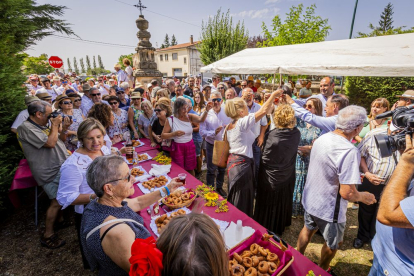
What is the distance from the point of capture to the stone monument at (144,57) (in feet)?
37.7

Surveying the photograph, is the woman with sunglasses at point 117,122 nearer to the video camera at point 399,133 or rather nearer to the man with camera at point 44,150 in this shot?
the man with camera at point 44,150

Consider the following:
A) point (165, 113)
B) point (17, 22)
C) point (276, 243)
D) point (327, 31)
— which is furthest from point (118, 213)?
point (327, 31)

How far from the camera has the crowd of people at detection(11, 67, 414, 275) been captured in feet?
3.77

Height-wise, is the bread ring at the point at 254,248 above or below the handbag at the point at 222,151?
below

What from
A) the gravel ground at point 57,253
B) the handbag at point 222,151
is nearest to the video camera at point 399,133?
the handbag at point 222,151

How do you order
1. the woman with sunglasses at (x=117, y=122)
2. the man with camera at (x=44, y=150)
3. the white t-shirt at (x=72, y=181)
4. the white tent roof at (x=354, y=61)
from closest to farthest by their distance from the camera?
1. the white t-shirt at (x=72, y=181)
2. the man with camera at (x=44, y=150)
3. the white tent roof at (x=354, y=61)
4. the woman with sunglasses at (x=117, y=122)

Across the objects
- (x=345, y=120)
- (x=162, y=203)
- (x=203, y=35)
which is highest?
(x=203, y=35)

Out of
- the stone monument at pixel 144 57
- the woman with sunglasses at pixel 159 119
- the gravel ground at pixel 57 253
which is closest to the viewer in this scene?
the gravel ground at pixel 57 253

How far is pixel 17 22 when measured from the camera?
13.1 feet

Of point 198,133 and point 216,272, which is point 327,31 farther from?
point 216,272

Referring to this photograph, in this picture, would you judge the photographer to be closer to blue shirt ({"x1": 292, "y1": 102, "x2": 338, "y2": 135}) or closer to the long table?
the long table

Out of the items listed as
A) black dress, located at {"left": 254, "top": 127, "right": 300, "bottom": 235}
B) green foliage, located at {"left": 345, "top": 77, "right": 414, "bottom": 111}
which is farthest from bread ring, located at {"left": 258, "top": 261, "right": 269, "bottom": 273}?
green foliage, located at {"left": 345, "top": 77, "right": 414, "bottom": 111}

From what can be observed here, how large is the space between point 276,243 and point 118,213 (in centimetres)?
127

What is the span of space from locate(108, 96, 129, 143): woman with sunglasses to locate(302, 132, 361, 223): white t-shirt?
145 inches
